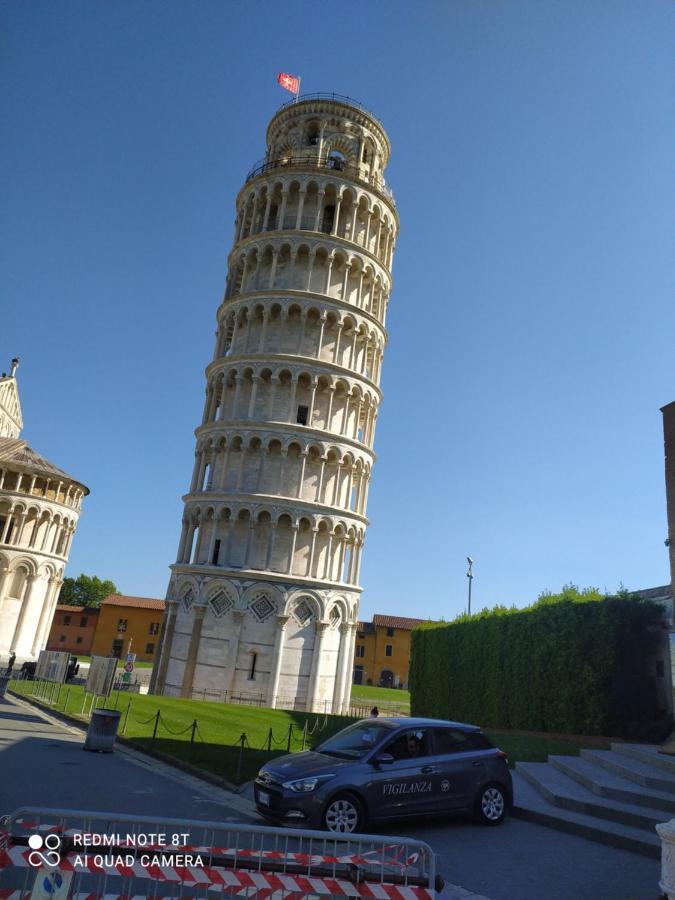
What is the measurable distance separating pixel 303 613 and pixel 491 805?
2851 cm

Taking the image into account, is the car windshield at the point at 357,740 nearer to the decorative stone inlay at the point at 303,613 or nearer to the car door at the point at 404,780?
the car door at the point at 404,780

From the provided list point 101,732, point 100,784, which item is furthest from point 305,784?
A: point 101,732

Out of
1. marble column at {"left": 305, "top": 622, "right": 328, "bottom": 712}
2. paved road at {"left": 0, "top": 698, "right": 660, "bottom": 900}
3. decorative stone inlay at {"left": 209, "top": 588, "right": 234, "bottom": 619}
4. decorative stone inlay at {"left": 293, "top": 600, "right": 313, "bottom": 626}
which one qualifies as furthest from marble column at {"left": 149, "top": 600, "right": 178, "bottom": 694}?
paved road at {"left": 0, "top": 698, "right": 660, "bottom": 900}

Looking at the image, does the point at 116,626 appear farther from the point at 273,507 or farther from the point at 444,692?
the point at 444,692

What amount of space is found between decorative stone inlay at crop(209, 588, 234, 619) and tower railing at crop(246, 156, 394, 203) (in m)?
30.3

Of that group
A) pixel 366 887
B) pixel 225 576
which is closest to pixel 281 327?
pixel 225 576

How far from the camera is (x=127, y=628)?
86188mm

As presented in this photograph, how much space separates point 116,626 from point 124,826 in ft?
277

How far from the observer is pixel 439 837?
32.0 feet

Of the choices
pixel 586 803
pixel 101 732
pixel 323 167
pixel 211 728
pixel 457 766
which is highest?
pixel 323 167

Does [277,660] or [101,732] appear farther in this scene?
[277,660]

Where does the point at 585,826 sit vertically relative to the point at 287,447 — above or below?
below

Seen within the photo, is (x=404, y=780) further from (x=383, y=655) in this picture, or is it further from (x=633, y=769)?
(x=383, y=655)

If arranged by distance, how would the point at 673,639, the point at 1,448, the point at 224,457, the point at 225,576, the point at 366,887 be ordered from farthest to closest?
the point at 1,448
the point at 224,457
the point at 225,576
the point at 673,639
the point at 366,887
